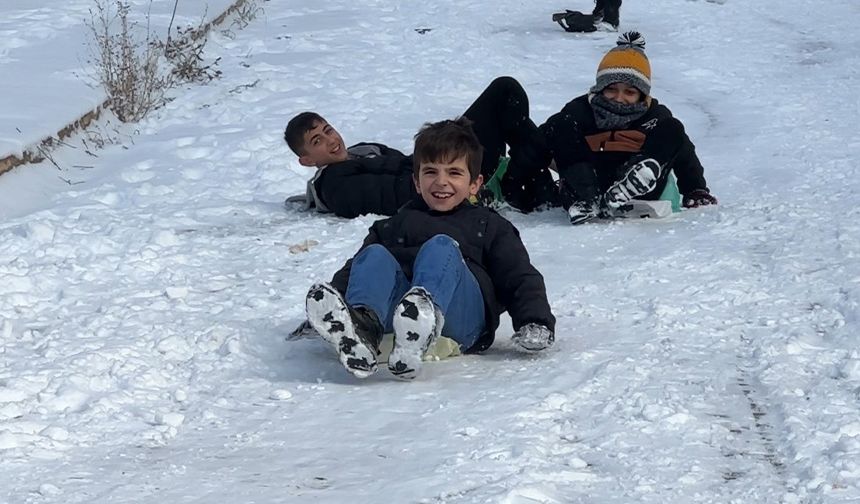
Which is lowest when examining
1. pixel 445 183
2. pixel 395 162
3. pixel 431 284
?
pixel 395 162

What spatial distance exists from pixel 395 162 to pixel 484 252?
78.7 inches

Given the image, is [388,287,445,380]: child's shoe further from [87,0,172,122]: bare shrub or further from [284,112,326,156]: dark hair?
[87,0,172,122]: bare shrub

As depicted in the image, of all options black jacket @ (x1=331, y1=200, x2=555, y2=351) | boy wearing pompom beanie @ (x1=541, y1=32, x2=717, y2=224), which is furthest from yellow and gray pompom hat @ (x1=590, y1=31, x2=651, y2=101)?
black jacket @ (x1=331, y1=200, x2=555, y2=351)

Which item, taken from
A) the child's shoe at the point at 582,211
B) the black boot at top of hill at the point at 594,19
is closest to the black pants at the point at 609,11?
the black boot at top of hill at the point at 594,19

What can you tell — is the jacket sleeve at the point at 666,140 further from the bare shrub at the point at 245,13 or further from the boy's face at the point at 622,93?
the bare shrub at the point at 245,13

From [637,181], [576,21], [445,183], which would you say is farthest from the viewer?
[576,21]

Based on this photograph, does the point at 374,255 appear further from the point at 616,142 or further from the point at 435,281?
the point at 616,142

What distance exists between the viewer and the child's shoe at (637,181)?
19.0 feet

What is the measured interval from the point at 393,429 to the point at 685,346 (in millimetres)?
1128

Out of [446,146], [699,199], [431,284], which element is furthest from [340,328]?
[699,199]

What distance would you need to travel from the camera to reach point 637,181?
5.80 metres

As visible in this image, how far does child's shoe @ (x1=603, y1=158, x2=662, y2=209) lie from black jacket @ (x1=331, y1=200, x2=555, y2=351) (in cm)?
164

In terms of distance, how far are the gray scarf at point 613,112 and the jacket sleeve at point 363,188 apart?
3.13 ft

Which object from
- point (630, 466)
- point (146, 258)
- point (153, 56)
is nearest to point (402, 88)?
point (153, 56)
